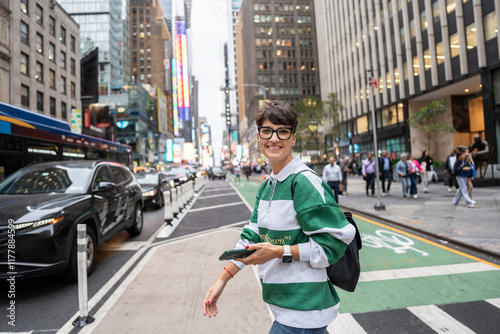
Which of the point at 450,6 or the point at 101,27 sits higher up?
the point at 101,27

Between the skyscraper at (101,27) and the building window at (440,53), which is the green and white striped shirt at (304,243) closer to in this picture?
the building window at (440,53)

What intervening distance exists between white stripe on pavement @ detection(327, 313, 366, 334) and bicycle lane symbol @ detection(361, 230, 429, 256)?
290 centimetres

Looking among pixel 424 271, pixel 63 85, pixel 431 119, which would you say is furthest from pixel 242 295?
pixel 63 85

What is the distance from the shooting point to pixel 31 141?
879 cm

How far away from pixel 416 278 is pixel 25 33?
40833mm

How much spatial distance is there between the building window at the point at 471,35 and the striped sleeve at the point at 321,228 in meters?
30.5

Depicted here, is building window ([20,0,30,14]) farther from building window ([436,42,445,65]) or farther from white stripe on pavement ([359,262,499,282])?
building window ([436,42,445,65])

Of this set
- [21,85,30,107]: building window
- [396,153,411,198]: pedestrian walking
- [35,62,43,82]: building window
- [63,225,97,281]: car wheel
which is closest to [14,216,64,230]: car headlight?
[63,225,97,281]: car wheel

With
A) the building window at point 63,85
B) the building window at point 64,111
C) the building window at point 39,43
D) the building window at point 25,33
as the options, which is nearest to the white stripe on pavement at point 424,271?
the building window at point 25,33

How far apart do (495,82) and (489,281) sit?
25619 mm

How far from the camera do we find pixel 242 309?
3.60 m

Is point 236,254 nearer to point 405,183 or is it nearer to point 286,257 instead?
point 286,257

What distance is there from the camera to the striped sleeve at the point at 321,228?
1.44 metres

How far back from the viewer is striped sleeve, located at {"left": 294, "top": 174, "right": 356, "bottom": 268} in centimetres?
144
